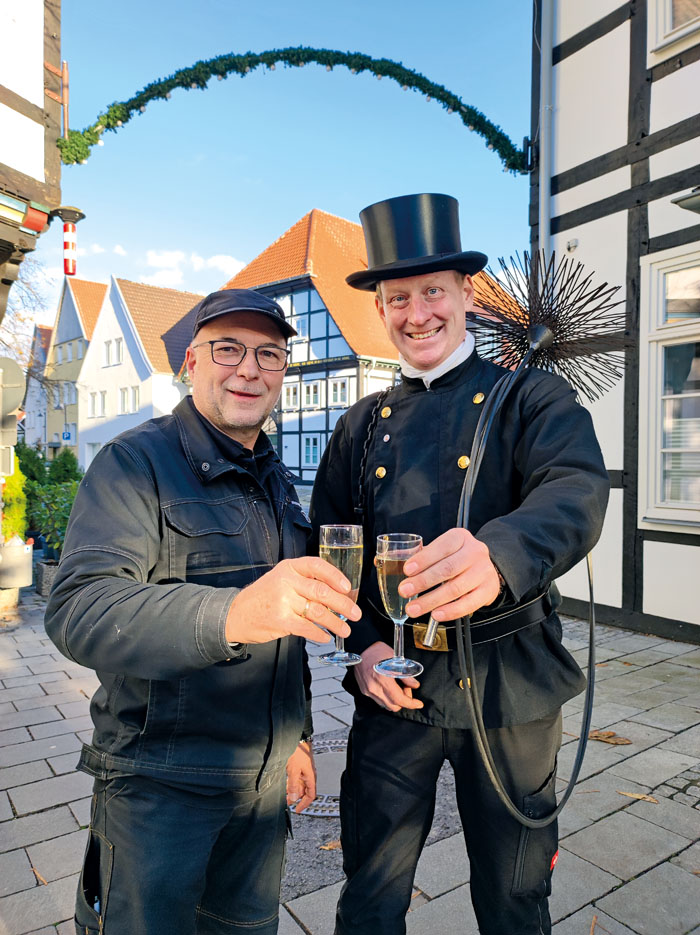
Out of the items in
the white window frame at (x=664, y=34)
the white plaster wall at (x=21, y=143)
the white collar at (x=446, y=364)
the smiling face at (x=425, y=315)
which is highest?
the white window frame at (x=664, y=34)

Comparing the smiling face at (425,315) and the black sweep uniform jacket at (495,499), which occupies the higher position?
the smiling face at (425,315)

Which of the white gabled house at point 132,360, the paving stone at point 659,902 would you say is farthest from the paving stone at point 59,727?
the white gabled house at point 132,360

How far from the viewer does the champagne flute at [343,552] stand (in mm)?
1308

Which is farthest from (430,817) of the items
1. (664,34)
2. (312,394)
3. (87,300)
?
(87,300)

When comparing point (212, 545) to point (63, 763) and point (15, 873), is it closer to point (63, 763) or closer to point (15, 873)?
point (15, 873)

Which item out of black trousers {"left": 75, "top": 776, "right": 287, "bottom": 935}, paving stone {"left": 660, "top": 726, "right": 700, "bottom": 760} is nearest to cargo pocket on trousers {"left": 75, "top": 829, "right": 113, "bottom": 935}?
black trousers {"left": 75, "top": 776, "right": 287, "bottom": 935}

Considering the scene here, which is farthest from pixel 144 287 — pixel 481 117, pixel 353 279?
pixel 353 279

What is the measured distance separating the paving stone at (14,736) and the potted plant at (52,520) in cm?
409

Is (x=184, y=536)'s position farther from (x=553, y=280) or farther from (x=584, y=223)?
(x=584, y=223)

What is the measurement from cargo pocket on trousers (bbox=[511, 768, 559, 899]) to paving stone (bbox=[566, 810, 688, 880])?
3.86 feet

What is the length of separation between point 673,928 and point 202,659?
2163mm

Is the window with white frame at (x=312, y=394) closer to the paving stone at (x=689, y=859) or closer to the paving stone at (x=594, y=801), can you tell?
the paving stone at (x=594, y=801)

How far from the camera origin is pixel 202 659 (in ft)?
3.58

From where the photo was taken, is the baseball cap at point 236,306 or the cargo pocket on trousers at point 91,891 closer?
the cargo pocket on trousers at point 91,891
